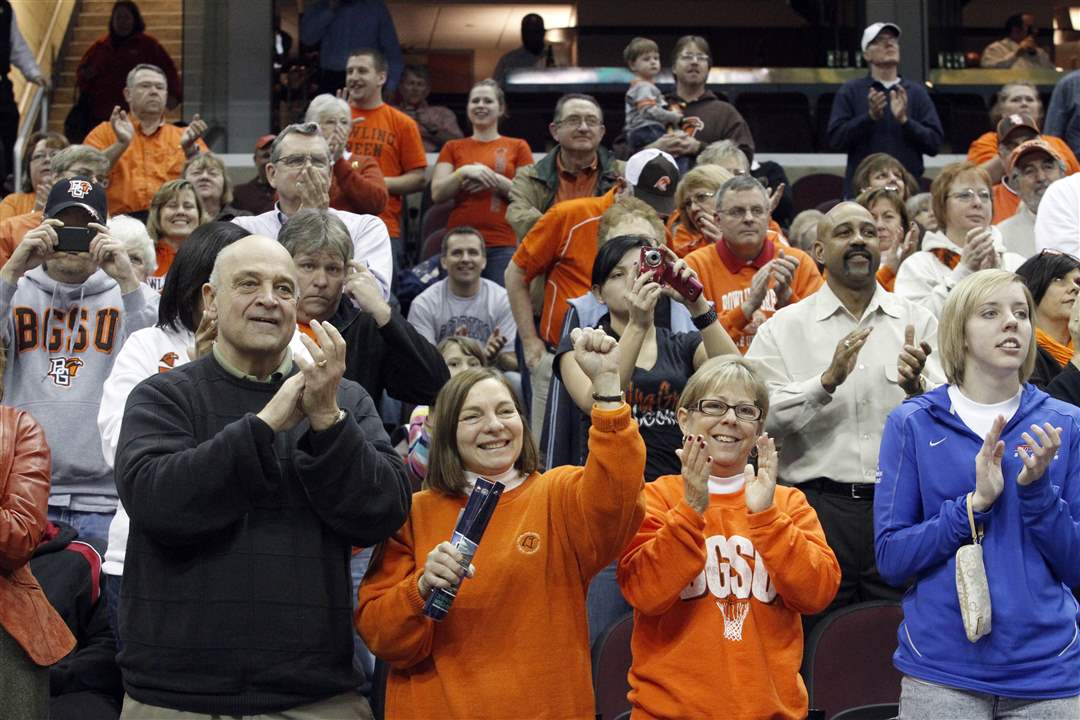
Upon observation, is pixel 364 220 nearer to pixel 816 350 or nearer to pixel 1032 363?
pixel 816 350

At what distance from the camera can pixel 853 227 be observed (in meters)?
5.42

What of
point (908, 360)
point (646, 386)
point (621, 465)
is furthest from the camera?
point (646, 386)

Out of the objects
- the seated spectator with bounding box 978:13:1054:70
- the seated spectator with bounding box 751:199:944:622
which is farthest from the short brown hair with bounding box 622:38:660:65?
the seated spectator with bounding box 978:13:1054:70

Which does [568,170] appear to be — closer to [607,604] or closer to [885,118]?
[885,118]

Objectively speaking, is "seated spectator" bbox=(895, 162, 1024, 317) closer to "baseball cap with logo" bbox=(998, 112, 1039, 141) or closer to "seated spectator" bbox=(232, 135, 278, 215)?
"baseball cap with logo" bbox=(998, 112, 1039, 141)

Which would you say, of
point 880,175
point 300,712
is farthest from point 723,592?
point 880,175

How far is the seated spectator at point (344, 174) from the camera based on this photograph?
7.14 m

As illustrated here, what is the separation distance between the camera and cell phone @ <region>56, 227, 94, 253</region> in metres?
5.46

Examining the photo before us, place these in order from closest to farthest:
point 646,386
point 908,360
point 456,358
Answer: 1. point 908,360
2. point 646,386
3. point 456,358

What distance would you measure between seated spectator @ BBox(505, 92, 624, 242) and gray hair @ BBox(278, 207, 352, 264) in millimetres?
2735

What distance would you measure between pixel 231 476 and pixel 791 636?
159 centimetres

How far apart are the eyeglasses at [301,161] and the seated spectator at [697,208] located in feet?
5.55

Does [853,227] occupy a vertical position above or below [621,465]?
above

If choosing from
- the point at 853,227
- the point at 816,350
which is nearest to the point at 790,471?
the point at 816,350
